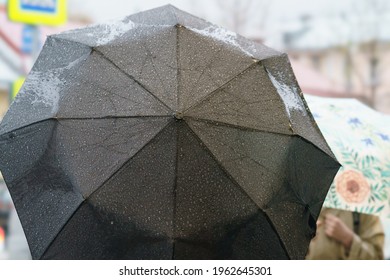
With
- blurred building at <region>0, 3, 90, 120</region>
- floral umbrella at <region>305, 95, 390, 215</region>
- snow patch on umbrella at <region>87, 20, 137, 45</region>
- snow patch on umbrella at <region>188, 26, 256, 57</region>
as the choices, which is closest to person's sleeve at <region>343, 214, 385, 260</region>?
floral umbrella at <region>305, 95, 390, 215</region>

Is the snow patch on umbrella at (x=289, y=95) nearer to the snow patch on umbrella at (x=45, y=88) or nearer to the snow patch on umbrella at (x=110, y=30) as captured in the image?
the snow patch on umbrella at (x=110, y=30)

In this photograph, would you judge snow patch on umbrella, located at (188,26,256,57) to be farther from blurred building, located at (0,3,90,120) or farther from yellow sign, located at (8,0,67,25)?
blurred building, located at (0,3,90,120)

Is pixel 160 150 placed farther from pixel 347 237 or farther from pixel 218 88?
pixel 347 237

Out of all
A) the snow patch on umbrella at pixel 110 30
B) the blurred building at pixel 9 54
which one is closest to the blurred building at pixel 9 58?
the blurred building at pixel 9 54

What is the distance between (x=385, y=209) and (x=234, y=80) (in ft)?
4.75

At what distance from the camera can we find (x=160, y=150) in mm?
2166

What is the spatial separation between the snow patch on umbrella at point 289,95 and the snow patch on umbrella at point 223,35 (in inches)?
5.9

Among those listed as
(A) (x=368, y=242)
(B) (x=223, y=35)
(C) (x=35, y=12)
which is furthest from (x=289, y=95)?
(C) (x=35, y=12)

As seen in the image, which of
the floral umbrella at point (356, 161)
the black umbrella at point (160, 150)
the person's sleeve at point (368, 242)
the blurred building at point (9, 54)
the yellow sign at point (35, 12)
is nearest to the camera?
the black umbrella at point (160, 150)

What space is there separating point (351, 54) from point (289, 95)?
69.1 feet

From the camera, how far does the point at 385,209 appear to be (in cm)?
339

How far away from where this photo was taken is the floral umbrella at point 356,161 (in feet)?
11.0

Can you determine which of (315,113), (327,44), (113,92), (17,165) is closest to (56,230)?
(17,165)

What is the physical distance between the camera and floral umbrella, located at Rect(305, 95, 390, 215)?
11.0ft
